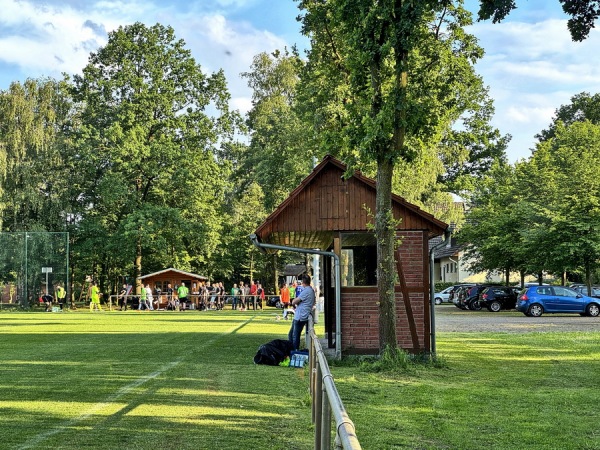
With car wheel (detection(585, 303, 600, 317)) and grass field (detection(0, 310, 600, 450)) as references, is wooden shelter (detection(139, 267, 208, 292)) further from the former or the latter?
grass field (detection(0, 310, 600, 450))

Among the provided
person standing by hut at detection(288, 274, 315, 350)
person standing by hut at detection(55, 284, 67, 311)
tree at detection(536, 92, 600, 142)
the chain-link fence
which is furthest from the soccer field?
tree at detection(536, 92, 600, 142)

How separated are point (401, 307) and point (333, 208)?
8.67 ft

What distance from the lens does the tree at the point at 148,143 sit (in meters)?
57.8

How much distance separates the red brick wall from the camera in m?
18.0

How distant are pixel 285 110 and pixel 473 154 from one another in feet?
73.6

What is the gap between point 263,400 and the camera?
442 inches

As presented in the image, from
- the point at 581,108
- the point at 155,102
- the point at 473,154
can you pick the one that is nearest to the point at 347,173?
the point at 155,102

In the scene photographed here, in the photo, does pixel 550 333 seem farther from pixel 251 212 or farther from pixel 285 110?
Answer: pixel 251 212

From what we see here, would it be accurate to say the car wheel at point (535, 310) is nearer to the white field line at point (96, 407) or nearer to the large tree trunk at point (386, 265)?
the large tree trunk at point (386, 265)

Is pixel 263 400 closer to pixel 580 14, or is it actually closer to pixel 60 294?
pixel 580 14

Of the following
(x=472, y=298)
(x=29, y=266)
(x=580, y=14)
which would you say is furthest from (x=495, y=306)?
(x=580, y=14)

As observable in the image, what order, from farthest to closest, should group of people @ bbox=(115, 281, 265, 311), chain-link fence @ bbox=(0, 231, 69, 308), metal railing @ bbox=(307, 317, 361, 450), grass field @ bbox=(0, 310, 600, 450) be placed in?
group of people @ bbox=(115, 281, 265, 311) → chain-link fence @ bbox=(0, 231, 69, 308) → grass field @ bbox=(0, 310, 600, 450) → metal railing @ bbox=(307, 317, 361, 450)

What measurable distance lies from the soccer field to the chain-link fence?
109 feet

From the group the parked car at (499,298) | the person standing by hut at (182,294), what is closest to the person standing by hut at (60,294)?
the person standing by hut at (182,294)
